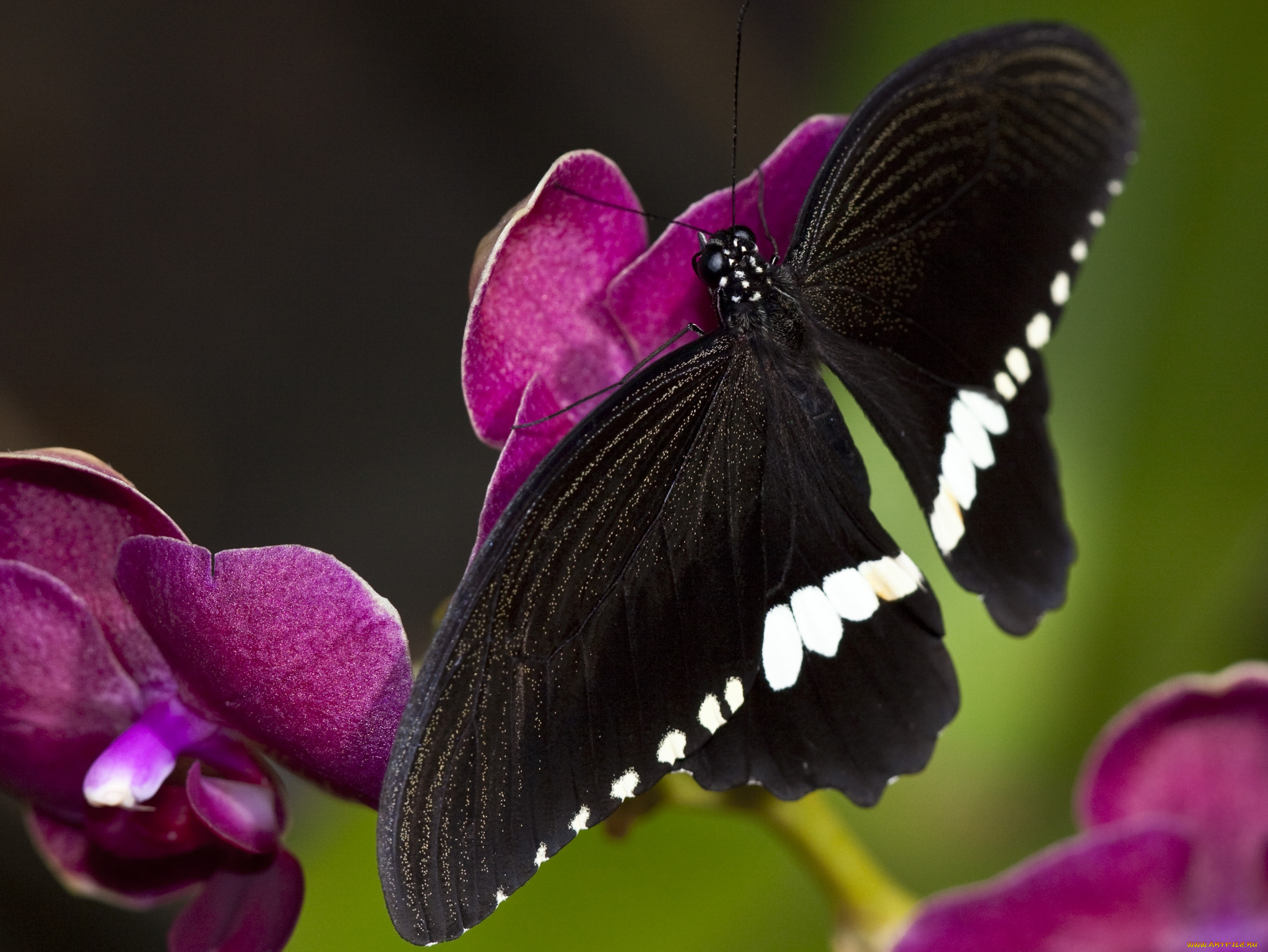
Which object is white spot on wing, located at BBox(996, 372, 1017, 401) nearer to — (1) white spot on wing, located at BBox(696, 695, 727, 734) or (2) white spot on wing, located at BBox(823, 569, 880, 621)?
(2) white spot on wing, located at BBox(823, 569, 880, 621)

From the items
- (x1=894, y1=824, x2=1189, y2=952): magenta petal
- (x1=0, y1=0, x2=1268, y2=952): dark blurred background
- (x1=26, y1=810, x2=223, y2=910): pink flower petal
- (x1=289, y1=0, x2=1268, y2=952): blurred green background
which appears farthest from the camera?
(x1=0, y1=0, x2=1268, y2=952): dark blurred background

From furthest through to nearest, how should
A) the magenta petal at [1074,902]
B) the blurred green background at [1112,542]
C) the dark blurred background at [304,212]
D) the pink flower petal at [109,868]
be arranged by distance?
the dark blurred background at [304,212] < the blurred green background at [1112,542] < the pink flower petal at [109,868] < the magenta petal at [1074,902]

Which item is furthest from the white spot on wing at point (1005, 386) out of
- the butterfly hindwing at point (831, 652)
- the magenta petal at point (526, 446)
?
the magenta petal at point (526, 446)

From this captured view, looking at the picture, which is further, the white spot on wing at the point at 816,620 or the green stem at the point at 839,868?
the green stem at the point at 839,868

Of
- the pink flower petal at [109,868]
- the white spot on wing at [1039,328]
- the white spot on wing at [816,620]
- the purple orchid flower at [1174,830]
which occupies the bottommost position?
the pink flower petal at [109,868]

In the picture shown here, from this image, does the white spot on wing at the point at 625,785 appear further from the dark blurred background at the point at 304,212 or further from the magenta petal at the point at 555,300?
the dark blurred background at the point at 304,212

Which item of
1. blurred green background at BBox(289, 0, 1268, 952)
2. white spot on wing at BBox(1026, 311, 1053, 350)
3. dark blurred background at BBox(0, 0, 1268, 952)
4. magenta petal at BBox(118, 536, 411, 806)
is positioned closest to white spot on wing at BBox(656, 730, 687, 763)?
magenta petal at BBox(118, 536, 411, 806)
